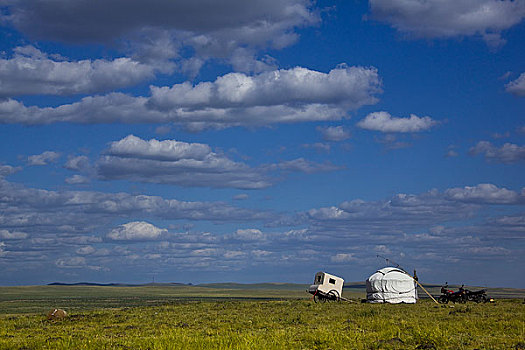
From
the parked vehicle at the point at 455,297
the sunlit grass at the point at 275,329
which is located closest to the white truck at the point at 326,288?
the sunlit grass at the point at 275,329

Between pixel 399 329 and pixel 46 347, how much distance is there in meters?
19.4

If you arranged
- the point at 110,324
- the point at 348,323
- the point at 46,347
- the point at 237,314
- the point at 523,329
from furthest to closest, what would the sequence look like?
the point at 237,314 → the point at 110,324 → the point at 348,323 → the point at 523,329 → the point at 46,347

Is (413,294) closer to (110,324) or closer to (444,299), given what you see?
(444,299)

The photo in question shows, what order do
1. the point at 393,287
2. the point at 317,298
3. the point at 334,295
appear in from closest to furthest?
the point at 393,287
the point at 334,295
the point at 317,298

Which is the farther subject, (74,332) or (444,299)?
(444,299)

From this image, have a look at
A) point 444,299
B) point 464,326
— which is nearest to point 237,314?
point 464,326

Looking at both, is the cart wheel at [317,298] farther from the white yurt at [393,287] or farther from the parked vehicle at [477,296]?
the parked vehicle at [477,296]

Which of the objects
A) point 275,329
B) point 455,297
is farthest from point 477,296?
point 275,329

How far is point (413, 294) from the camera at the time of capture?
2650 inches

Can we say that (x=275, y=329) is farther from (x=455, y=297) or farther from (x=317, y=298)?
(x=455, y=297)

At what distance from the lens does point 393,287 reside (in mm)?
66812

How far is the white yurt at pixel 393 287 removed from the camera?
66.6 meters

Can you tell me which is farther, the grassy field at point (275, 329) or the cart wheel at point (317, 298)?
the cart wheel at point (317, 298)

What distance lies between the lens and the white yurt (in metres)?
66.6
